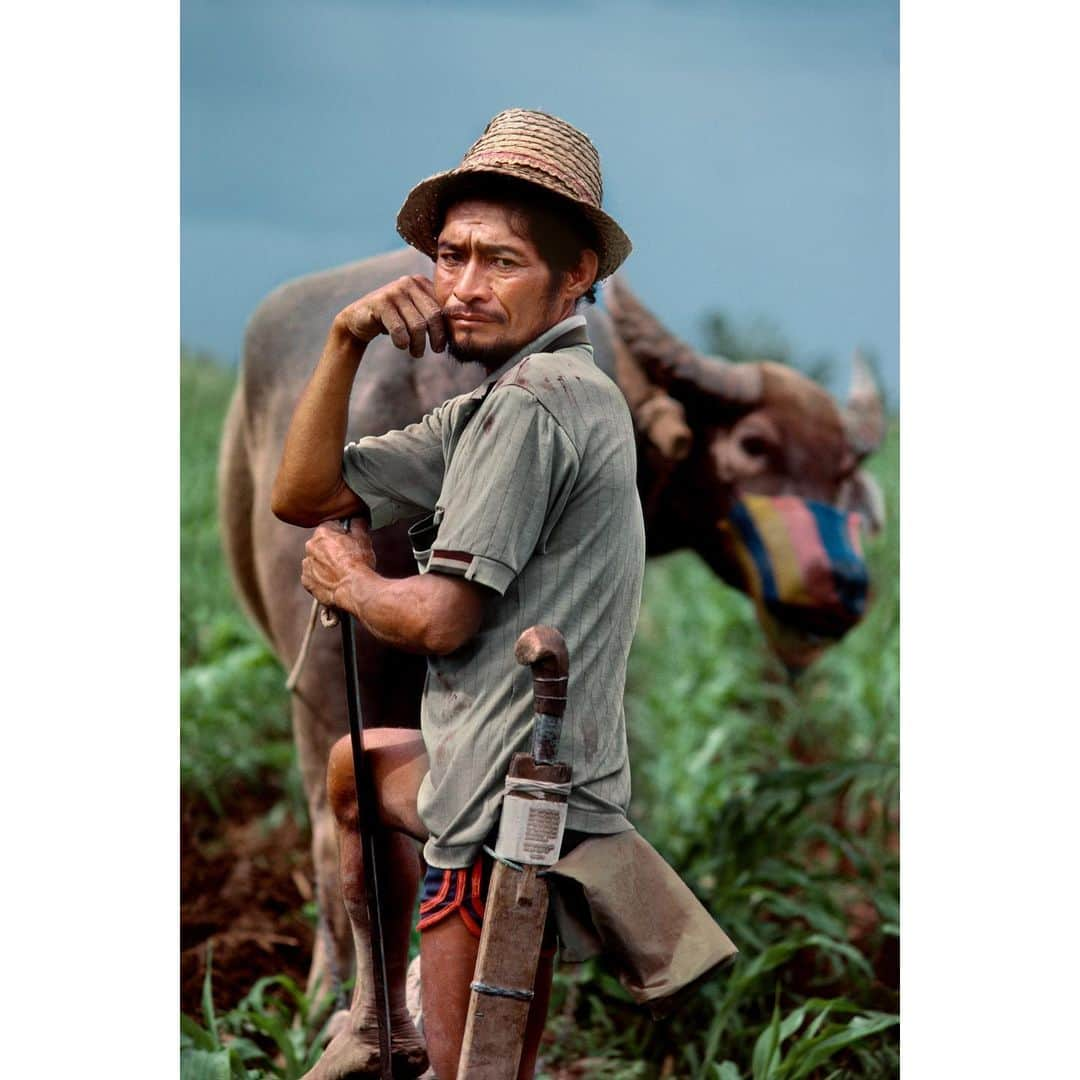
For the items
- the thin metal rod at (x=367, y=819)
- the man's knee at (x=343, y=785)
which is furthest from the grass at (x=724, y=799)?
the man's knee at (x=343, y=785)

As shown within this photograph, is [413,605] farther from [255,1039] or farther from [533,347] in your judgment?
[255,1039]

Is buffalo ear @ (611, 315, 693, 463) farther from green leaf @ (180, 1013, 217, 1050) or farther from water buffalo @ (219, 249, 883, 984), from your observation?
green leaf @ (180, 1013, 217, 1050)

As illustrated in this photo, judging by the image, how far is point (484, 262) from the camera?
2098 millimetres

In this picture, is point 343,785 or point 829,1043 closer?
point 343,785

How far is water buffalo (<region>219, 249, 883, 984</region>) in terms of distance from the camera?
9.24 feet

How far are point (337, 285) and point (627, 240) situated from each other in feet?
3.00

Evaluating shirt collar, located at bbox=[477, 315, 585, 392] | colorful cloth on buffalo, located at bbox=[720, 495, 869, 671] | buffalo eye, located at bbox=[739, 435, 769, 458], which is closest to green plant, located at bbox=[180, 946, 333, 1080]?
shirt collar, located at bbox=[477, 315, 585, 392]

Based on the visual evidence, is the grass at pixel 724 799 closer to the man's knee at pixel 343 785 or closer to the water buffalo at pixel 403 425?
the water buffalo at pixel 403 425

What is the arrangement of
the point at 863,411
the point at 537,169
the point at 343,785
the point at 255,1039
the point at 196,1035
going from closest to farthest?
the point at 537,169 → the point at 343,785 → the point at 196,1035 → the point at 255,1039 → the point at 863,411

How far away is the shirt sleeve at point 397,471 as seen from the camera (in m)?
2.18

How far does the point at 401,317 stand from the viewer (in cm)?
209

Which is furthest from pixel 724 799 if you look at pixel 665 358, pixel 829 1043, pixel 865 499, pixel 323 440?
pixel 323 440

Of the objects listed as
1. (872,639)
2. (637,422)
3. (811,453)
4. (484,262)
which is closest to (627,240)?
(484,262)

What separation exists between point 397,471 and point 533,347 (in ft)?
0.82
